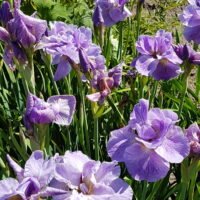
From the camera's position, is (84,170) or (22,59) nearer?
(84,170)

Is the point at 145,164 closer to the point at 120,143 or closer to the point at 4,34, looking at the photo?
the point at 120,143

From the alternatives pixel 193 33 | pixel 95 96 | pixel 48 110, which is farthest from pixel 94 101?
pixel 193 33

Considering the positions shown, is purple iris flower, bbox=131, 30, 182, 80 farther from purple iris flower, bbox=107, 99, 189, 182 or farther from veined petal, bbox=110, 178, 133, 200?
veined petal, bbox=110, 178, 133, 200

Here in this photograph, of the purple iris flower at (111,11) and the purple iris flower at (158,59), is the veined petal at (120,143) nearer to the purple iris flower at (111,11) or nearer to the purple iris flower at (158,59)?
the purple iris flower at (158,59)

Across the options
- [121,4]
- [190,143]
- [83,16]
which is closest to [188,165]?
[190,143]

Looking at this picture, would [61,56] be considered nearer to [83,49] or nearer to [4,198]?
[83,49]

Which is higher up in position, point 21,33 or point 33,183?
point 21,33

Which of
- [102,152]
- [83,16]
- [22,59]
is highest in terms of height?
[22,59]
